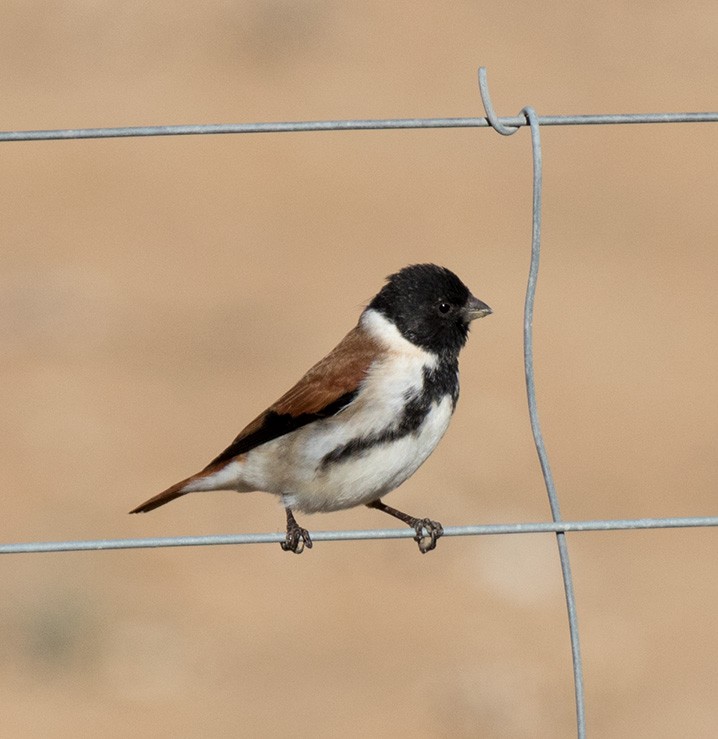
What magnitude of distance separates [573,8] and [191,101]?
6525mm

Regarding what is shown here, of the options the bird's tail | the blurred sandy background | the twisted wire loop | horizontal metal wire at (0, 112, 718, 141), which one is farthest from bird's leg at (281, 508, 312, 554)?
the blurred sandy background

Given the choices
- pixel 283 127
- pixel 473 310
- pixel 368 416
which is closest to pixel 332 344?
pixel 473 310

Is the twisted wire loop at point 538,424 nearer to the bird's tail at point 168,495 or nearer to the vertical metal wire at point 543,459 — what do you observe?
the vertical metal wire at point 543,459

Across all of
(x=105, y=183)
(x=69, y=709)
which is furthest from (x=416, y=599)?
(x=105, y=183)

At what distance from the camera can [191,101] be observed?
20.2 meters

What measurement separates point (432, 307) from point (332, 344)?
24.7 ft

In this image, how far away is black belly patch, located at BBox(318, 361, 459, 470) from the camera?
18.0ft

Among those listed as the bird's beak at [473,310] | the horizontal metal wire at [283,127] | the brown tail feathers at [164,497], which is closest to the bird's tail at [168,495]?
the brown tail feathers at [164,497]

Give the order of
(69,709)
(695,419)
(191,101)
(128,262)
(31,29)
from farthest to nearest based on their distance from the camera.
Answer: (31,29) → (191,101) → (128,262) → (695,419) → (69,709)

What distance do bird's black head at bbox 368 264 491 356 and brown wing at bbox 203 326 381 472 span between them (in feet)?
0.51

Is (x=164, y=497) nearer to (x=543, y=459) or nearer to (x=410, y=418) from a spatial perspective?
(x=410, y=418)

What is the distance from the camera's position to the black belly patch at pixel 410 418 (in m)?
5.48

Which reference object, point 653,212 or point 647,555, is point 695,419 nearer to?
point 647,555

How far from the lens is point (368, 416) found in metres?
5.52
